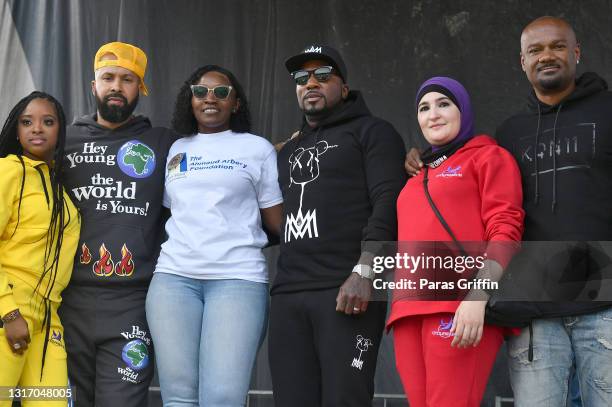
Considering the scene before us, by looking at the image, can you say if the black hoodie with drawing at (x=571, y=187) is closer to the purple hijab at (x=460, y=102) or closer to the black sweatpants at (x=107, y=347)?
the purple hijab at (x=460, y=102)

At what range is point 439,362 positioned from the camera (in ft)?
9.31

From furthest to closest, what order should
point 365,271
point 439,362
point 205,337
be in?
point 205,337 < point 365,271 < point 439,362

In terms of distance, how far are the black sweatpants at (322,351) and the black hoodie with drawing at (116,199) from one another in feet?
2.50

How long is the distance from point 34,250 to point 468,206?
175 cm

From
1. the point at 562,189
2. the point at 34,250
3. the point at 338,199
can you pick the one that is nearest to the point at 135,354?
the point at 34,250

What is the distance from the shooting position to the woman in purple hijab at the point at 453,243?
284cm

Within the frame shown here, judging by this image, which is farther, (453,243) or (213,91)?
(213,91)

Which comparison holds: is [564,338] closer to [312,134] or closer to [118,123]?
[312,134]

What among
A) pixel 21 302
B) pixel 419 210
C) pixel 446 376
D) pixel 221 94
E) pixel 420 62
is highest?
pixel 420 62

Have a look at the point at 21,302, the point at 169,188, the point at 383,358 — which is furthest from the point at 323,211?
the point at 383,358

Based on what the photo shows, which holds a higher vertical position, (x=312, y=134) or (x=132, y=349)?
(x=312, y=134)

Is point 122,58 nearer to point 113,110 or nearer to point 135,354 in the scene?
point 113,110

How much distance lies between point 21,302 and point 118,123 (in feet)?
3.20

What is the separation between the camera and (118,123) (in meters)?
3.90
